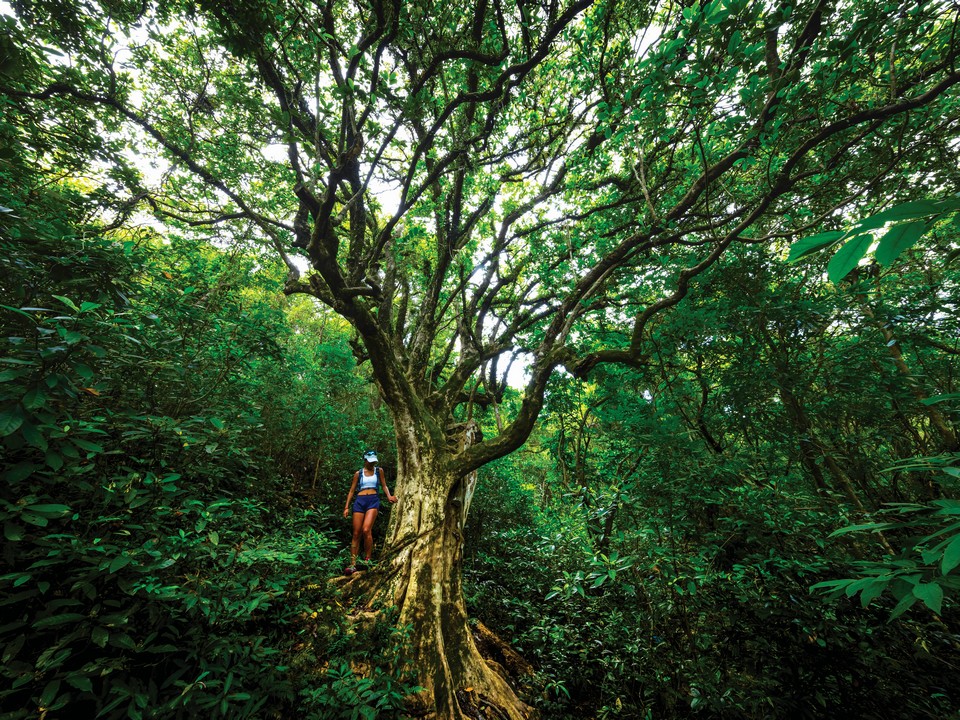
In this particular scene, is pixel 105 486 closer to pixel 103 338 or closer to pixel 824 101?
pixel 103 338

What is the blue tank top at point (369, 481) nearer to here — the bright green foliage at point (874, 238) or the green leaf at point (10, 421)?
the green leaf at point (10, 421)

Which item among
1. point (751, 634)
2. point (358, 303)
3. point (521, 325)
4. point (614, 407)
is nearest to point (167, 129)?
point (358, 303)

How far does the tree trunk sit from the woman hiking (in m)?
0.37

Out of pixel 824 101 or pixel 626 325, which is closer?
pixel 824 101

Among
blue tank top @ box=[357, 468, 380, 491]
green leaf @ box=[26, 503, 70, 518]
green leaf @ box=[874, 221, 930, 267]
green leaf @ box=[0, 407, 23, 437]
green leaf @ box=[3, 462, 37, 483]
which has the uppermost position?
blue tank top @ box=[357, 468, 380, 491]

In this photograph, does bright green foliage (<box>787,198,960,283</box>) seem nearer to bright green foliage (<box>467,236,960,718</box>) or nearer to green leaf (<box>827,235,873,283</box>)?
green leaf (<box>827,235,873,283</box>)

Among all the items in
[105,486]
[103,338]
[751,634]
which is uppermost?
[103,338]

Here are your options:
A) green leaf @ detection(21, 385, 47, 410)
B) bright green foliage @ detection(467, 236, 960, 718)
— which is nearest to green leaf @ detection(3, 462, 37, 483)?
green leaf @ detection(21, 385, 47, 410)

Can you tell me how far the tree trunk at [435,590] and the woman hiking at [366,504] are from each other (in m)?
0.37

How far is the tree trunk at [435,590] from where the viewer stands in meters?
3.49

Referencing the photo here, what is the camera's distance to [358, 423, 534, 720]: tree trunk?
3.49 metres

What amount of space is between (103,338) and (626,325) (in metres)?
6.78

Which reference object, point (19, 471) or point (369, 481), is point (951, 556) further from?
point (369, 481)

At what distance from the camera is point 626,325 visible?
6629mm
